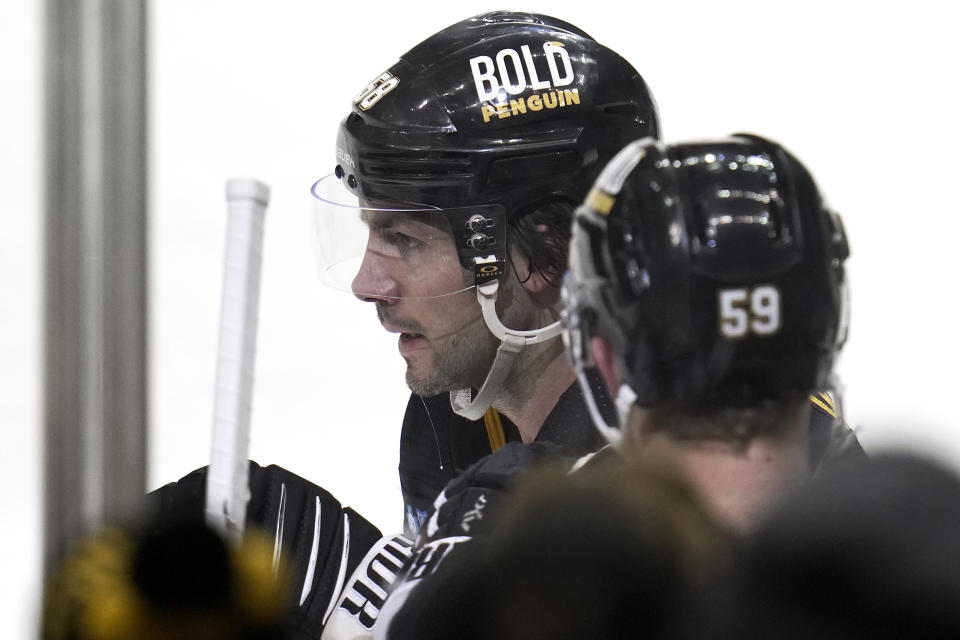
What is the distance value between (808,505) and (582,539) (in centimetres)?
9

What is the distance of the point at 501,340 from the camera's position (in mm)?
1707

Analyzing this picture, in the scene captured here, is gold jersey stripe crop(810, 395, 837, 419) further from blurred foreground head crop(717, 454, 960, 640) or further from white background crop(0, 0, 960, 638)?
white background crop(0, 0, 960, 638)

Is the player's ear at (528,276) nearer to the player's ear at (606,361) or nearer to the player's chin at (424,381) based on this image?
the player's chin at (424,381)

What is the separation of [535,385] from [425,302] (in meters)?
0.19

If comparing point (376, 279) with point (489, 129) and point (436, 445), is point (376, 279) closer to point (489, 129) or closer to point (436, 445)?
point (489, 129)

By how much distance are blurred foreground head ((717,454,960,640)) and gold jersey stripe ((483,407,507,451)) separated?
1437mm

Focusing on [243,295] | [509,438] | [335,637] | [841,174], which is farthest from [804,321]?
[841,174]

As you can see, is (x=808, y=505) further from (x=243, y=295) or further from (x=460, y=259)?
(x=460, y=259)

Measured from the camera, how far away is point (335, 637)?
1182 mm

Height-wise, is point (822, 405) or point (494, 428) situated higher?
point (822, 405)

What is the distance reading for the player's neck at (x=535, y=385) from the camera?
1723 millimetres

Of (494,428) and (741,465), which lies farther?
(494,428)

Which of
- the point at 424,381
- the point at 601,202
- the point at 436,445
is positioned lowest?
the point at 436,445

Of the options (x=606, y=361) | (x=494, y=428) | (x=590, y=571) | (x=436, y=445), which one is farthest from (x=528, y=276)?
(x=590, y=571)
